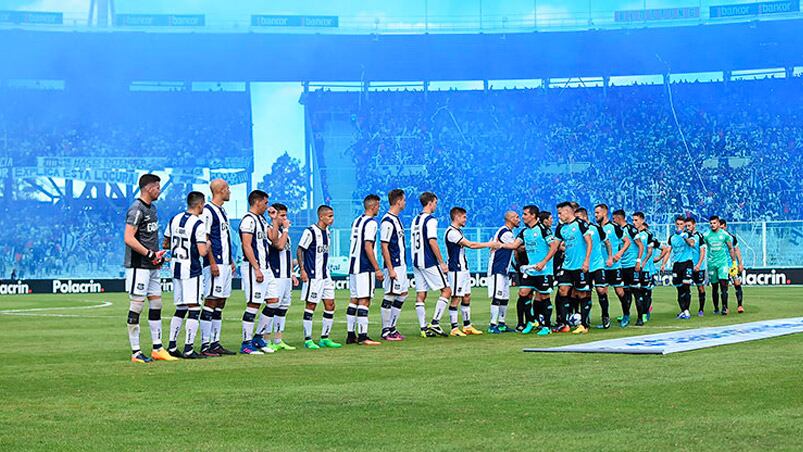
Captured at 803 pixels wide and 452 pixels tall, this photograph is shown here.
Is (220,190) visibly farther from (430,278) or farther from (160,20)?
(160,20)

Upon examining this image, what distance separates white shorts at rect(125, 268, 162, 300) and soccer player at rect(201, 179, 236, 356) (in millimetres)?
A: 774

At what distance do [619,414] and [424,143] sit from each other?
45.3m

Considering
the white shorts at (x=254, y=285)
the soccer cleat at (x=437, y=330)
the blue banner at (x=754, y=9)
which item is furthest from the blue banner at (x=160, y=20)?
the white shorts at (x=254, y=285)

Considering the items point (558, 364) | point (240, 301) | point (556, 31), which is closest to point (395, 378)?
point (558, 364)

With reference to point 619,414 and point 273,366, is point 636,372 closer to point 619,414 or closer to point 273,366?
point 619,414

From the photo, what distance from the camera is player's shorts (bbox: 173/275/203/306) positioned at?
13.1 metres

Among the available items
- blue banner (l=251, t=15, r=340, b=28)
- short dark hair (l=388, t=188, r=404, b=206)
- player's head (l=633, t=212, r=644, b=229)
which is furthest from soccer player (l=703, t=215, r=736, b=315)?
blue banner (l=251, t=15, r=340, b=28)

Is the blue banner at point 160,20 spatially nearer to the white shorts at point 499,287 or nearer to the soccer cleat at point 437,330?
the white shorts at point 499,287


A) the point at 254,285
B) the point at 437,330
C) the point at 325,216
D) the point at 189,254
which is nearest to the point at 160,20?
the point at 437,330

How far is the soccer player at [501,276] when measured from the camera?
17.9 metres

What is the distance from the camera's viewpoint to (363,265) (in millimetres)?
15664

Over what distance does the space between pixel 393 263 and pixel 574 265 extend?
294 cm

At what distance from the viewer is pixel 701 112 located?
2052 inches

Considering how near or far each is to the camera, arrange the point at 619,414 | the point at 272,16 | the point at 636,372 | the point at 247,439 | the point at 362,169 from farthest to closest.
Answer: the point at 272,16 < the point at 362,169 < the point at 636,372 < the point at 619,414 < the point at 247,439
